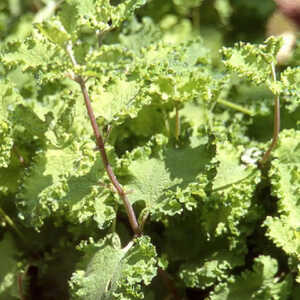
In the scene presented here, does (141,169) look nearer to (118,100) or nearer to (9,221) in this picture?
(118,100)

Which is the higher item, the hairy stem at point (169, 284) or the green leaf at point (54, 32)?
the green leaf at point (54, 32)

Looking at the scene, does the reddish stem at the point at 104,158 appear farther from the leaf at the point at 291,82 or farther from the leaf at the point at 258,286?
the leaf at the point at 291,82

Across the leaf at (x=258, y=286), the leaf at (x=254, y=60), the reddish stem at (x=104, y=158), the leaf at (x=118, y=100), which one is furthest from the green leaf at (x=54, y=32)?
the leaf at (x=258, y=286)

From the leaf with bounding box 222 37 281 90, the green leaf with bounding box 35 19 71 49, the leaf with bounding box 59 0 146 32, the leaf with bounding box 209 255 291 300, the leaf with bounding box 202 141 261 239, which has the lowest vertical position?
the leaf with bounding box 209 255 291 300

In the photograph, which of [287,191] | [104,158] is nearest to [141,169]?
[104,158]

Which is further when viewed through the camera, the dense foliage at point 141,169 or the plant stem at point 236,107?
the plant stem at point 236,107

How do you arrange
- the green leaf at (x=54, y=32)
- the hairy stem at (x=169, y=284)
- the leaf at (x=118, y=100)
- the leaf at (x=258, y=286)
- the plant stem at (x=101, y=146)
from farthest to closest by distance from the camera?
the hairy stem at (x=169, y=284)
the leaf at (x=258, y=286)
the leaf at (x=118, y=100)
the plant stem at (x=101, y=146)
the green leaf at (x=54, y=32)

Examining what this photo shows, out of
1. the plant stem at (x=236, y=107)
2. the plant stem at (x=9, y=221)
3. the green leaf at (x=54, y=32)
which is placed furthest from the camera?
the plant stem at (x=236, y=107)

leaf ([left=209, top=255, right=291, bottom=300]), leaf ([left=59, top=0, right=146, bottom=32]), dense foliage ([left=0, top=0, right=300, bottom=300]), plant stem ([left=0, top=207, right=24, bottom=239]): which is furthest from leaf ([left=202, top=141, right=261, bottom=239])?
plant stem ([left=0, top=207, right=24, bottom=239])

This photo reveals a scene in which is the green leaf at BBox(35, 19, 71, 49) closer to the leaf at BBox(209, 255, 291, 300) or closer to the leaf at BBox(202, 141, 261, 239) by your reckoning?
the leaf at BBox(202, 141, 261, 239)

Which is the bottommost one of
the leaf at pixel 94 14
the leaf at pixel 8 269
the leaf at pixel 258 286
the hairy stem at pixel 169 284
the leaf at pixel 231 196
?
the leaf at pixel 258 286
